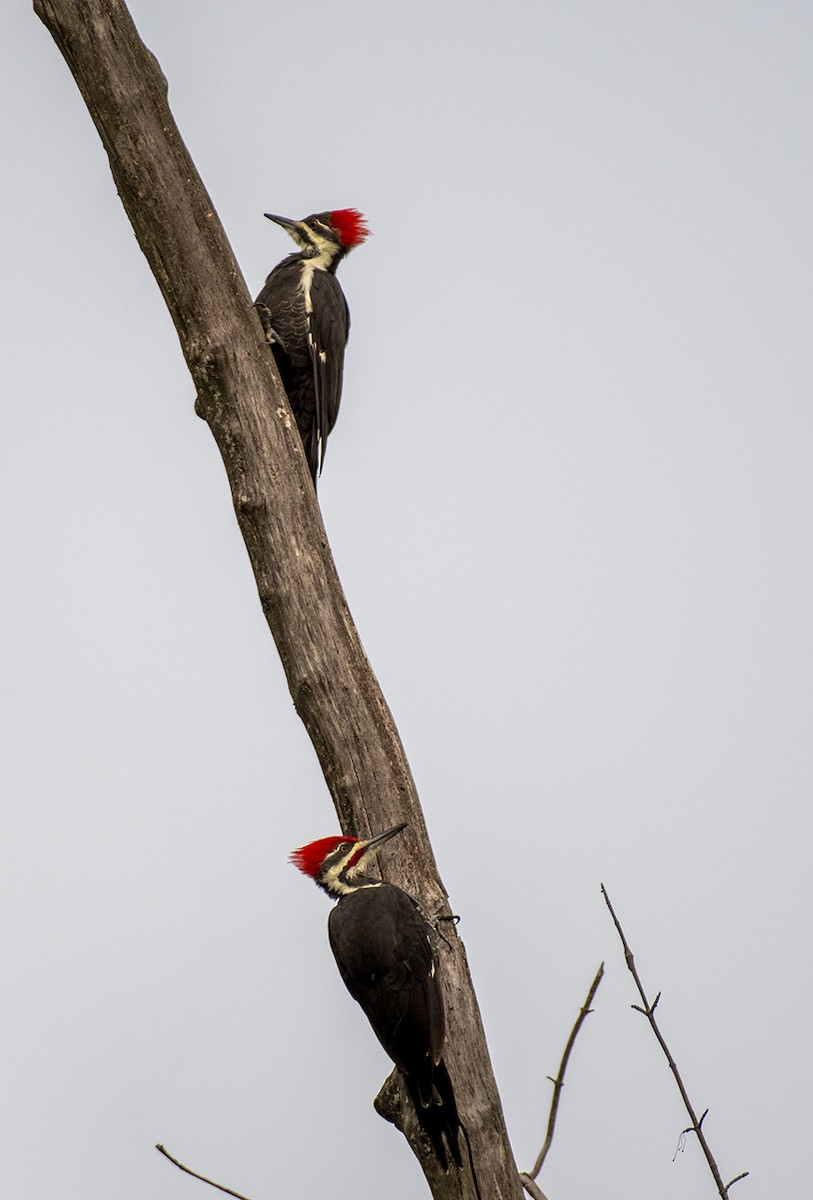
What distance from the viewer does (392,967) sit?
11.6 feet

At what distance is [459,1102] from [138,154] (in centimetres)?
293

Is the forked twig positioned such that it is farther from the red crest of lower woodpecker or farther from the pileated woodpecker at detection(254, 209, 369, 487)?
the red crest of lower woodpecker

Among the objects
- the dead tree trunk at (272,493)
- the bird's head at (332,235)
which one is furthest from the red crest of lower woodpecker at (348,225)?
the dead tree trunk at (272,493)

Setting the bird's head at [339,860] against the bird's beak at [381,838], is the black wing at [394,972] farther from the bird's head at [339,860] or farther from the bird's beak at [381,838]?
the bird's beak at [381,838]

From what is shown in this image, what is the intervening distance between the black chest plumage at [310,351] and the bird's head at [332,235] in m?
0.53

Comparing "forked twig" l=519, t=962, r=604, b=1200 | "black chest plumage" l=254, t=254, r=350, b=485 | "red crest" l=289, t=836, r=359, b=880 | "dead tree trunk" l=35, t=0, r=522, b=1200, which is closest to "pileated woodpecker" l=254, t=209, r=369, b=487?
Result: "black chest plumage" l=254, t=254, r=350, b=485

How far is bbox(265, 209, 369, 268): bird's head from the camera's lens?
17.4 feet

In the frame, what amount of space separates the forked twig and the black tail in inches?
7.8

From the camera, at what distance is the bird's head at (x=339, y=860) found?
134 inches

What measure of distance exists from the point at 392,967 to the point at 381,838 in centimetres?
47

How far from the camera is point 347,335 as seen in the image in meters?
4.99

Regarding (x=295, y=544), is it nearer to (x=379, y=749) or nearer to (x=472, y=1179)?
(x=379, y=749)

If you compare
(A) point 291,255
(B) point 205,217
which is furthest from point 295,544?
(A) point 291,255

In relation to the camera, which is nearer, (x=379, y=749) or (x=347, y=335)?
(x=379, y=749)
